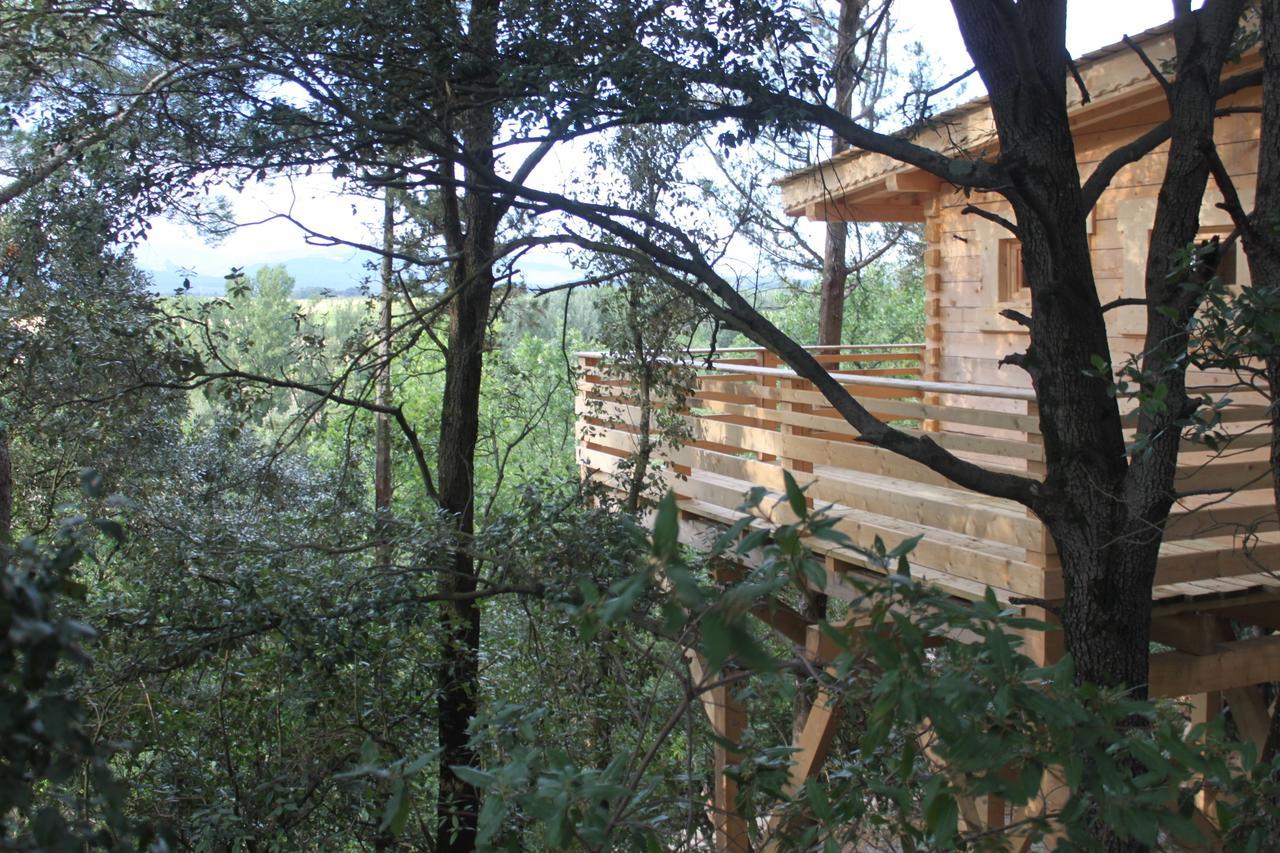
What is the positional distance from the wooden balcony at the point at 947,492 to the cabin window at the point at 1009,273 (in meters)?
1.38

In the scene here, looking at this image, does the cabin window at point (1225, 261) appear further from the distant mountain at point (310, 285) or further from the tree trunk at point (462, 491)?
the distant mountain at point (310, 285)

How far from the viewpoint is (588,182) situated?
7.83 m

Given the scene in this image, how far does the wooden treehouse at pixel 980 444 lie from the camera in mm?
5059

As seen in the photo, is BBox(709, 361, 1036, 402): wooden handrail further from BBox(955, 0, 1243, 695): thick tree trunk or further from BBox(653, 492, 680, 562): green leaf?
BBox(653, 492, 680, 562): green leaf

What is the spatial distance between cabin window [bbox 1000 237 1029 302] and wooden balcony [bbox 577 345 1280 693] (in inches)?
54.2

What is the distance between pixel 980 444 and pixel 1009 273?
3.92m

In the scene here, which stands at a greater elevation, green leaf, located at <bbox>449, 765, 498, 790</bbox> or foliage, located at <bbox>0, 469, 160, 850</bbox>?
foliage, located at <bbox>0, 469, 160, 850</bbox>

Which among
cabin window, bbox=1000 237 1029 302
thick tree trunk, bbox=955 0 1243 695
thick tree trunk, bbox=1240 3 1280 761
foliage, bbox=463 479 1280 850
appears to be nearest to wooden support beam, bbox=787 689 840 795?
thick tree trunk, bbox=955 0 1243 695

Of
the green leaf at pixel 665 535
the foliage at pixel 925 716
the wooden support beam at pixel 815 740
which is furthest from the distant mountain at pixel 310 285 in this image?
the green leaf at pixel 665 535

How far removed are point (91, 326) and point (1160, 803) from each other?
18.9 ft

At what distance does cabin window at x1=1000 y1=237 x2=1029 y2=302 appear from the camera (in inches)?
344

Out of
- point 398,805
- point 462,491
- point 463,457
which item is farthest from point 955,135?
point 398,805

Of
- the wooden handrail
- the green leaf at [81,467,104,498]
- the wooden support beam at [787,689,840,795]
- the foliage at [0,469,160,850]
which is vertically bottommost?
the wooden support beam at [787,689,840,795]

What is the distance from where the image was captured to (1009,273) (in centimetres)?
877
